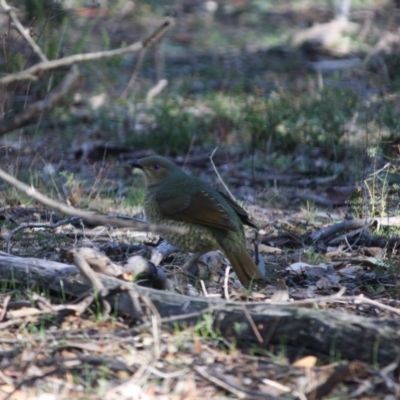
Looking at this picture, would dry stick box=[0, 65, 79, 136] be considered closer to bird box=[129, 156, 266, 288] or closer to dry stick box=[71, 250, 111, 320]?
dry stick box=[71, 250, 111, 320]

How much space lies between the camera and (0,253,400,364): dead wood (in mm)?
4012

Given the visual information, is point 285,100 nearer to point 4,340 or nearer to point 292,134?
point 292,134

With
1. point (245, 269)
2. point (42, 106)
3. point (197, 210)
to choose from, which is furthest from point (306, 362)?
point (197, 210)

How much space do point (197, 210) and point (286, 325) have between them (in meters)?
2.14

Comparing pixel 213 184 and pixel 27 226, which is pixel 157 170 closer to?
pixel 27 226

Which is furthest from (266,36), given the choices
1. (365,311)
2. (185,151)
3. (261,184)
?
(365,311)

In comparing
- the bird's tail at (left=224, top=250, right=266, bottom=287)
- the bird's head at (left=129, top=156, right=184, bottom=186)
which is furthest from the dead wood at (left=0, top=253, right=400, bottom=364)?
the bird's head at (left=129, top=156, right=184, bottom=186)

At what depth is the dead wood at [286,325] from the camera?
4012 millimetres

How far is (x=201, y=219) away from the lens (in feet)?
20.1

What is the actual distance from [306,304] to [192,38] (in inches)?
596

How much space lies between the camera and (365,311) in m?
4.88

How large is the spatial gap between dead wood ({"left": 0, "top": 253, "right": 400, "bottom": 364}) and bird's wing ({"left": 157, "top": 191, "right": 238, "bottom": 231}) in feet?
5.07

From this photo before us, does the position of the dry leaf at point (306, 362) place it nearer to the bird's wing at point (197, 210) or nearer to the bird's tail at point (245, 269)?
the bird's tail at point (245, 269)

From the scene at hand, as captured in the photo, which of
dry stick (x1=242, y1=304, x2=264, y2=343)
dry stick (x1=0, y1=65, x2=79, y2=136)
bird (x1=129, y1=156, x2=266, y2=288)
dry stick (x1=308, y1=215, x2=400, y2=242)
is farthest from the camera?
dry stick (x1=308, y1=215, x2=400, y2=242)
